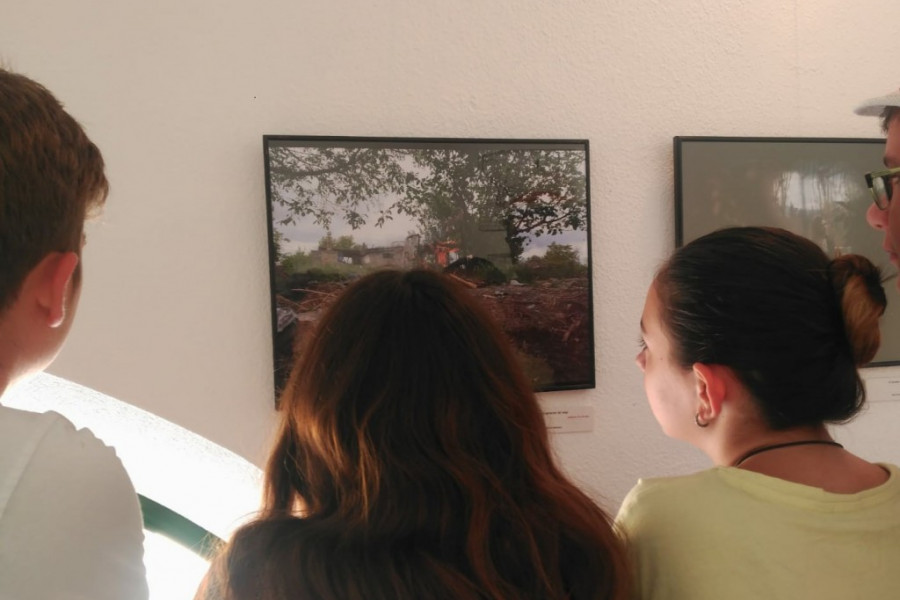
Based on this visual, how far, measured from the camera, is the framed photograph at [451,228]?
1.53 m

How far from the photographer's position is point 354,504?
0.81m

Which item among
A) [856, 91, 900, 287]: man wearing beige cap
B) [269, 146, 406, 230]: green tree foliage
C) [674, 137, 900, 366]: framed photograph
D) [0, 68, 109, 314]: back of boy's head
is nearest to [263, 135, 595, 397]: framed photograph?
[269, 146, 406, 230]: green tree foliage

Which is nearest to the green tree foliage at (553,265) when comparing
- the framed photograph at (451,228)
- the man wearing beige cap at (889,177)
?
the framed photograph at (451,228)

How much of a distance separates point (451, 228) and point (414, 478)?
888 mm

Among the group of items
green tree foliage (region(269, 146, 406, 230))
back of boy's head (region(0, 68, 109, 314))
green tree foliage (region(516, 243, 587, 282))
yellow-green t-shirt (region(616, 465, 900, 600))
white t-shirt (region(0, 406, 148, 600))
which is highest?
green tree foliage (region(269, 146, 406, 230))

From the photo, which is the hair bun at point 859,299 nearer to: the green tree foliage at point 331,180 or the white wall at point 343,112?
the white wall at point 343,112

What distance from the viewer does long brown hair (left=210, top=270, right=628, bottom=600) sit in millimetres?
761

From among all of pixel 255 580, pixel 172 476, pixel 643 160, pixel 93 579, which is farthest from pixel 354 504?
pixel 643 160

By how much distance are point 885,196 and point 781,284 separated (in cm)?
43

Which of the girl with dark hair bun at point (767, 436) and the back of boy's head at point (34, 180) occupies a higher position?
the back of boy's head at point (34, 180)

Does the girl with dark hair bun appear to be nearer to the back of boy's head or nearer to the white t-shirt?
the white t-shirt

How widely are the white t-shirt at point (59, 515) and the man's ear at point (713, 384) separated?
0.72m

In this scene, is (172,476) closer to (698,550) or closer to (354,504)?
(354,504)

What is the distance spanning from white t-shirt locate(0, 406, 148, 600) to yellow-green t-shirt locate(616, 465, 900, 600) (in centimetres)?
62
